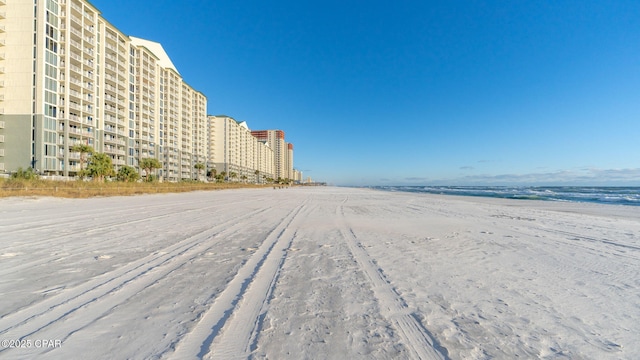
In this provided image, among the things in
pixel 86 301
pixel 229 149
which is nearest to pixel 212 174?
pixel 229 149

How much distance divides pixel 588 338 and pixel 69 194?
30320 millimetres

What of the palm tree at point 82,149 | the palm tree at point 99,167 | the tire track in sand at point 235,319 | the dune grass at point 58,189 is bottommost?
the tire track in sand at point 235,319

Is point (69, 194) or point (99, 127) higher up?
point (99, 127)

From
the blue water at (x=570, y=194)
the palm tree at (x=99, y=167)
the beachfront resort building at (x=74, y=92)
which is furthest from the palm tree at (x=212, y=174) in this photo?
the blue water at (x=570, y=194)

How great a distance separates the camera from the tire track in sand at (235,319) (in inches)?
89.9

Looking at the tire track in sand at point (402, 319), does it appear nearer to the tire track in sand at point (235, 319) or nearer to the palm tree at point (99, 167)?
the tire track in sand at point (235, 319)

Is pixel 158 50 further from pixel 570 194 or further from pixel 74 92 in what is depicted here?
pixel 570 194

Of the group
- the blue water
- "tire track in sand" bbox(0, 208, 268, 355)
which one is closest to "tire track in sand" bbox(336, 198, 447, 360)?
"tire track in sand" bbox(0, 208, 268, 355)

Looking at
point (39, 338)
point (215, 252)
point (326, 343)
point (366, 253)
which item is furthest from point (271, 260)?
point (39, 338)

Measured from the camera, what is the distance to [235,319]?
9.21 ft

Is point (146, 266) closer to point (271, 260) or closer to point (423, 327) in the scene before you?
point (271, 260)

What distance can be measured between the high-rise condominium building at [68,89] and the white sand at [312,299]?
5383 cm

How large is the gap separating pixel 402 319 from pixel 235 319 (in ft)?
6.08

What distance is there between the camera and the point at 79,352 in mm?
2211
